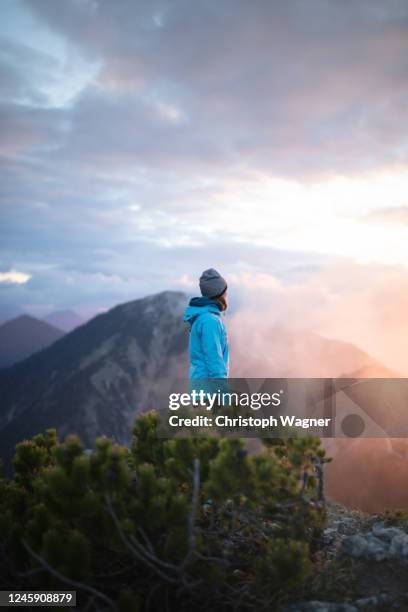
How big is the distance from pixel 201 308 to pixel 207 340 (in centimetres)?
56

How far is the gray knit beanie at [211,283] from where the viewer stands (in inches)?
269

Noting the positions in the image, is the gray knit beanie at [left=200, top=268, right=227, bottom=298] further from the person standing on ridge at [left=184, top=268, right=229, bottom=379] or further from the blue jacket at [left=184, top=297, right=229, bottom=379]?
the blue jacket at [left=184, top=297, right=229, bottom=379]

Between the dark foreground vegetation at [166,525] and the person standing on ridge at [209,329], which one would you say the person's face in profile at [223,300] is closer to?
the person standing on ridge at [209,329]

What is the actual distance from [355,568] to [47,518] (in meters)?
3.91

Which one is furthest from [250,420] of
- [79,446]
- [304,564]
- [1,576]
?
[1,576]

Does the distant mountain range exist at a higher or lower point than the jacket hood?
higher

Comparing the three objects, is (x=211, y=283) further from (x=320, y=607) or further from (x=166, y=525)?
(x=320, y=607)

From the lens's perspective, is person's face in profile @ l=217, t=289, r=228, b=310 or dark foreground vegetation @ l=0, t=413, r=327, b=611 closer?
dark foreground vegetation @ l=0, t=413, r=327, b=611

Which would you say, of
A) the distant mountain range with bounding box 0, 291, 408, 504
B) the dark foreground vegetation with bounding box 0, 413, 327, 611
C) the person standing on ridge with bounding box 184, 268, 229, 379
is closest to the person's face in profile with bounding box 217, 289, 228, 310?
the person standing on ridge with bounding box 184, 268, 229, 379

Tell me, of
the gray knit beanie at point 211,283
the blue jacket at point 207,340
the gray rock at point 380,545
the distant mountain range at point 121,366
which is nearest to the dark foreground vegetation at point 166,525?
the gray rock at point 380,545

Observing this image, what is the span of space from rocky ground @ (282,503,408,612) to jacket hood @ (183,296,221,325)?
3.70m

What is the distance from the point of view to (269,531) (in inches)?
210

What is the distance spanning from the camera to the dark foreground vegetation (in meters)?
4.48

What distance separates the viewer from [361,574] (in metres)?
5.61
